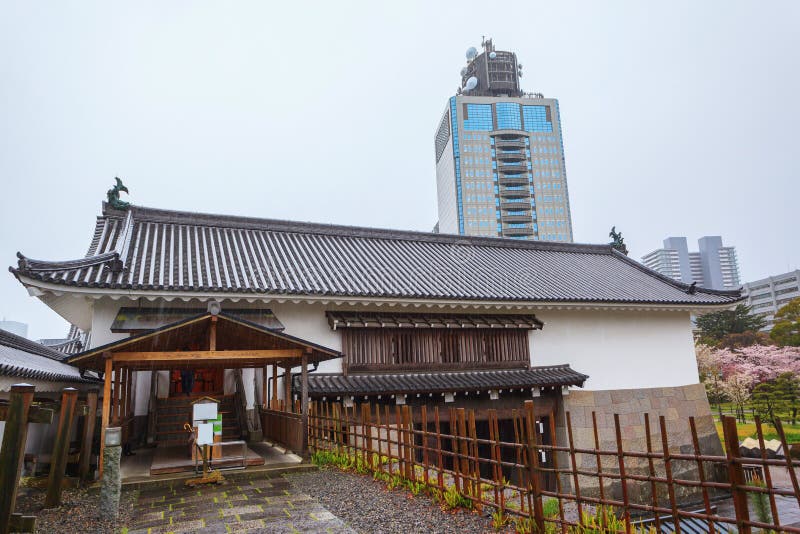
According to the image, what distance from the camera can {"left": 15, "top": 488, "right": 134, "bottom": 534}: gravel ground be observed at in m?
6.22

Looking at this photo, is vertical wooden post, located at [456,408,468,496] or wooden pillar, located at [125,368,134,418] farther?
wooden pillar, located at [125,368,134,418]

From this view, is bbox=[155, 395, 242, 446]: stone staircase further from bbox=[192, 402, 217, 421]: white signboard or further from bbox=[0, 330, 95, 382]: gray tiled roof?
bbox=[192, 402, 217, 421]: white signboard

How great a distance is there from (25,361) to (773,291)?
3795 inches

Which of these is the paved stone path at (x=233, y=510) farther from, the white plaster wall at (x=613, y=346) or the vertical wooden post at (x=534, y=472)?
the white plaster wall at (x=613, y=346)

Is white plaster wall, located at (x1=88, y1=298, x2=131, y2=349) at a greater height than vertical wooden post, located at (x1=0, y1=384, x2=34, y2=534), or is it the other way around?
white plaster wall, located at (x1=88, y1=298, x2=131, y2=349)

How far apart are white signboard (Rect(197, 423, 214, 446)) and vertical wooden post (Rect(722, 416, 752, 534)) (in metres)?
7.30

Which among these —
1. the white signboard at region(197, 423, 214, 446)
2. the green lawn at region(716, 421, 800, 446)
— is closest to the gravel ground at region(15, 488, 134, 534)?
the white signboard at region(197, 423, 214, 446)

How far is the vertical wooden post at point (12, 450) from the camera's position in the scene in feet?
16.4

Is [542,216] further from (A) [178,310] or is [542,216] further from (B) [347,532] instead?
(B) [347,532]

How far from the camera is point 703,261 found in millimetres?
140500

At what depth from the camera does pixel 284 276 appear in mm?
13461

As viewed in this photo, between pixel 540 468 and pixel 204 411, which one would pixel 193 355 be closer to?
pixel 204 411

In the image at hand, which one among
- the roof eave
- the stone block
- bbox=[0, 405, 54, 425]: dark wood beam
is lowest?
the stone block

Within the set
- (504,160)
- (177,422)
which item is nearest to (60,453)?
(177,422)
